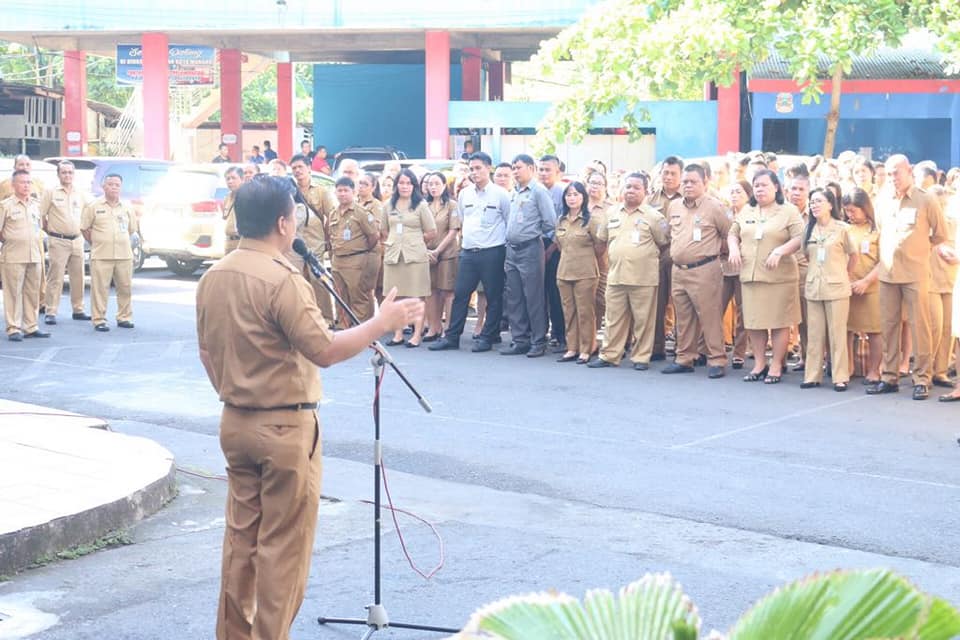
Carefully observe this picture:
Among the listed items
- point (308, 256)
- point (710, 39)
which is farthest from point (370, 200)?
point (308, 256)

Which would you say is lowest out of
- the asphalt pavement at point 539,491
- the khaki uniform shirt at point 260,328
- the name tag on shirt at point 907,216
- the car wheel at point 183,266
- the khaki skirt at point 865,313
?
the asphalt pavement at point 539,491

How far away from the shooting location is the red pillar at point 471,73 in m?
36.0

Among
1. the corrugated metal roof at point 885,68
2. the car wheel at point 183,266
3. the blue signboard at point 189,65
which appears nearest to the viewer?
the car wheel at point 183,266

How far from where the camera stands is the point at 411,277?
1455 cm

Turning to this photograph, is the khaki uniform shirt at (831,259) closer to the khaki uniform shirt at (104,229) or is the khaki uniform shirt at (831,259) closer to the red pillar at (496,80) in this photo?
the khaki uniform shirt at (104,229)

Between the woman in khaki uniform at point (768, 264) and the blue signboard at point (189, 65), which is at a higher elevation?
the blue signboard at point (189, 65)

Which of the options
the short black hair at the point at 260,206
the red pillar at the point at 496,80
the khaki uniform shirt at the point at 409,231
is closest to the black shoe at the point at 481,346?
the khaki uniform shirt at the point at 409,231

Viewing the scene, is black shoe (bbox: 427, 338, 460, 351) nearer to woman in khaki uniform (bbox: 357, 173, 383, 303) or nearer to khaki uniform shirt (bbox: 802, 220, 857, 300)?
woman in khaki uniform (bbox: 357, 173, 383, 303)

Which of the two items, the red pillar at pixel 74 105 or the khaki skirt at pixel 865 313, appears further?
the red pillar at pixel 74 105

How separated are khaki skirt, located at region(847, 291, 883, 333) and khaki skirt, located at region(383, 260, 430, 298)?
4.64 m

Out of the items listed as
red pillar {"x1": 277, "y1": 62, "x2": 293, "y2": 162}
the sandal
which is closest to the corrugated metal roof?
red pillar {"x1": 277, "y1": 62, "x2": 293, "y2": 162}

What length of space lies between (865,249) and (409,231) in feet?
16.1

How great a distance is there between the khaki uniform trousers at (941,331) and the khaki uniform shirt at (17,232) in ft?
31.4

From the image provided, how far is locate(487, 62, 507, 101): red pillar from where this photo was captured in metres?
41.2
